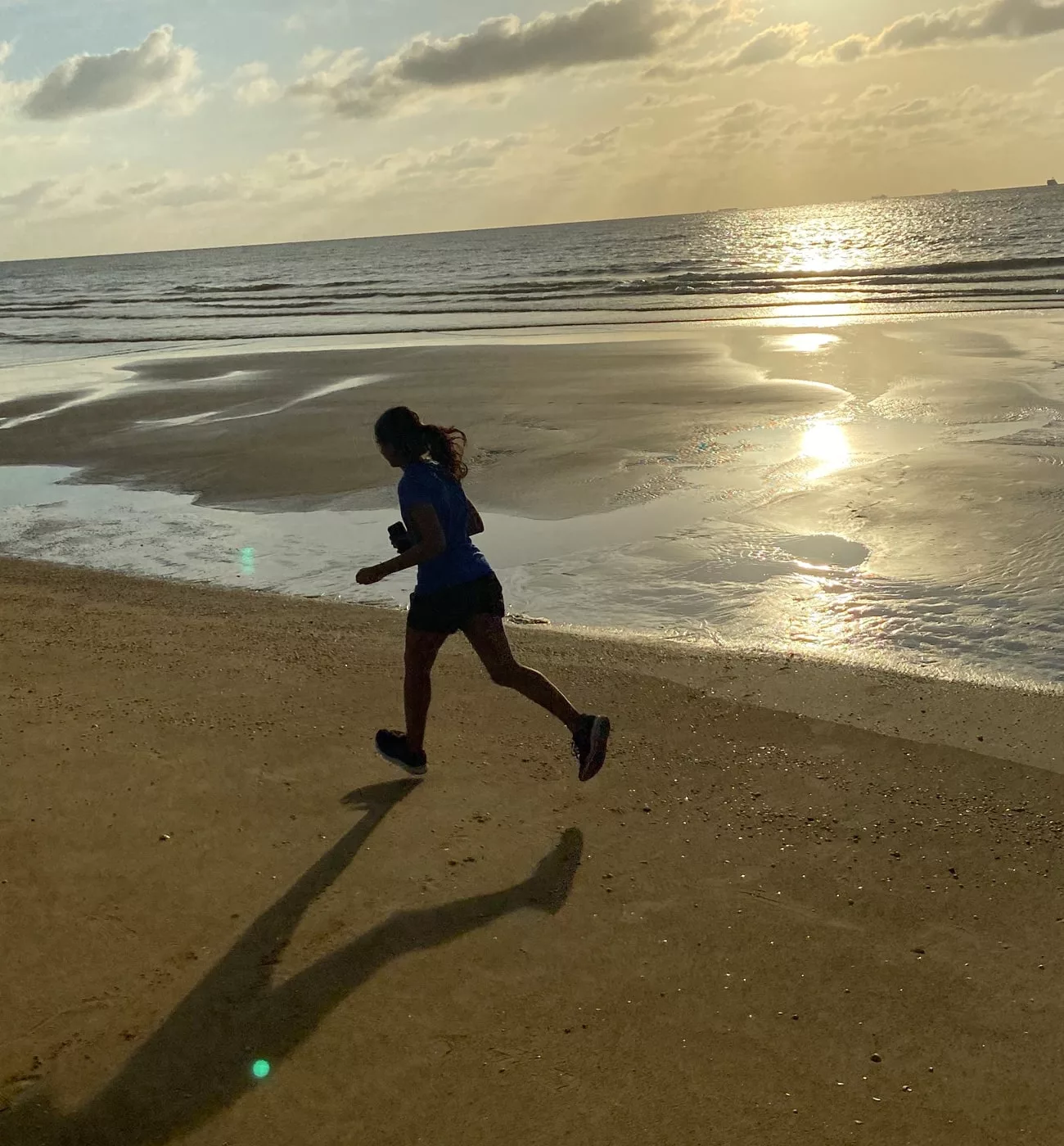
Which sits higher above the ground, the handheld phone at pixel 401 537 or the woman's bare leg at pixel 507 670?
the handheld phone at pixel 401 537

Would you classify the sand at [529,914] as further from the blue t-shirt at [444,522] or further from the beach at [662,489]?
the beach at [662,489]

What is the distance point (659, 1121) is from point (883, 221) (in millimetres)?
107510

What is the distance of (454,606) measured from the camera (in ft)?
13.8

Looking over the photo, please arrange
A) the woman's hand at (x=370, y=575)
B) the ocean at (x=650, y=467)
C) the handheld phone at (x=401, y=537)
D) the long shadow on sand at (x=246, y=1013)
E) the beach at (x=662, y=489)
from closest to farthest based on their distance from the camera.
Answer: the long shadow on sand at (x=246, y=1013)
the woman's hand at (x=370, y=575)
the handheld phone at (x=401, y=537)
the beach at (x=662, y=489)
the ocean at (x=650, y=467)

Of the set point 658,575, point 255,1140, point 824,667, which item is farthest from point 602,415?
point 255,1140

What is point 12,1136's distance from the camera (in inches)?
102

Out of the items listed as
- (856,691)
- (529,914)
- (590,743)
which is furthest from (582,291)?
(529,914)

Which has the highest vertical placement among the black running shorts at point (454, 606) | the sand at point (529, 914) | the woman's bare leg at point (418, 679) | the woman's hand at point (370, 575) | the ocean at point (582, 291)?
the ocean at point (582, 291)

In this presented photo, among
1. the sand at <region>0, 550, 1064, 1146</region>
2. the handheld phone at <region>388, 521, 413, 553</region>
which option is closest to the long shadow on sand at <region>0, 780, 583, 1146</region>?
the sand at <region>0, 550, 1064, 1146</region>

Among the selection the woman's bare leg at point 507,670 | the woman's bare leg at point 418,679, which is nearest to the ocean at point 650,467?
the woman's bare leg at point 507,670

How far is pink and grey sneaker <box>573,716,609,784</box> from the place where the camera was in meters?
4.28

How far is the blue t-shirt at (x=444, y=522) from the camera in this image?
4.08m

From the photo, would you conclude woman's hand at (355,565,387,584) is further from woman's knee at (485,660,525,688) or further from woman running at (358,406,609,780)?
woman's knee at (485,660,525,688)

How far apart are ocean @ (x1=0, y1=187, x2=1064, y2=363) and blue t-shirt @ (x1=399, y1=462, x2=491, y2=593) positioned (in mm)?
24173
